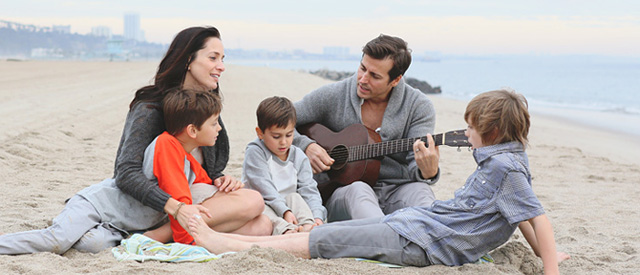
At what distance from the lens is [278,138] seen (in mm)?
4012

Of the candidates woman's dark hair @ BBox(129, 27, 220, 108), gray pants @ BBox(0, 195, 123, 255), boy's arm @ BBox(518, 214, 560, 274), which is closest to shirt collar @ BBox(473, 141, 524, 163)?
boy's arm @ BBox(518, 214, 560, 274)

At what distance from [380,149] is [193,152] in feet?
4.34

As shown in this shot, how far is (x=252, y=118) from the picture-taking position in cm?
1191

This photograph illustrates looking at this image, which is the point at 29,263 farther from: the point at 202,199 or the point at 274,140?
the point at 274,140

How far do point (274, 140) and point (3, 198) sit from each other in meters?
2.22

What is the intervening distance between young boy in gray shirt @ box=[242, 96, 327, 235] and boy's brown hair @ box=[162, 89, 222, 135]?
463mm

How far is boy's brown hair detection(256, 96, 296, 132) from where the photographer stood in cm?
390

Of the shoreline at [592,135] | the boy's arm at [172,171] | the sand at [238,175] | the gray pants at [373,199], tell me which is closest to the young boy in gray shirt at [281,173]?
the gray pants at [373,199]

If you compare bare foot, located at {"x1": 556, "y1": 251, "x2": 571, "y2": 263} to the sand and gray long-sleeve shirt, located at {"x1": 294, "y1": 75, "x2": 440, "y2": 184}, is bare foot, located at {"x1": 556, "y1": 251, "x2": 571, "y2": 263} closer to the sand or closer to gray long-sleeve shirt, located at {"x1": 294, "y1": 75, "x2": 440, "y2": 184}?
the sand

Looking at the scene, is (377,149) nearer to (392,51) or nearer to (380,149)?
(380,149)

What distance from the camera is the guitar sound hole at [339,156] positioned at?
451cm

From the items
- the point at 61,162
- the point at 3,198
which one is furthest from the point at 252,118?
the point at 3,198

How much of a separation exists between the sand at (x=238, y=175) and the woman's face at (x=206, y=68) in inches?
48.0

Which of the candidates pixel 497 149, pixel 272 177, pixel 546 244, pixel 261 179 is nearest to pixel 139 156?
pixel 261 179
